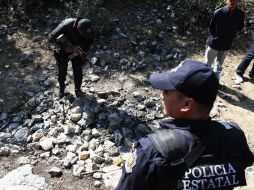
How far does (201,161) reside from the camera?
2.21m

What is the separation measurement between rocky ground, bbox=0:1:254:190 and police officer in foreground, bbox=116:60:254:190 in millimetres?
3227

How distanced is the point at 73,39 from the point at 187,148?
4.34m

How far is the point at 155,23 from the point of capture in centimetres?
924

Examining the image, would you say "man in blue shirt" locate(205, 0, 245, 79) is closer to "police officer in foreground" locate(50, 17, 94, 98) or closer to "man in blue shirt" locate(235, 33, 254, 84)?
"man in blue shirt" locate(235, 33, 254, 84)

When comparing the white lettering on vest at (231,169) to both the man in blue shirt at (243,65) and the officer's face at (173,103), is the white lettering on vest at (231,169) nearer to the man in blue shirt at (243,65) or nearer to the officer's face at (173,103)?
the officer's face at (173,103)

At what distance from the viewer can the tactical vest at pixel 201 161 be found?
2.12 m

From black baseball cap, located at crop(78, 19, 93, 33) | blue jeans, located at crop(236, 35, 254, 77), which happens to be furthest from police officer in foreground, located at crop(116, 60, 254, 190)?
blue jeans, located at crop(236, 35, 254, 77)

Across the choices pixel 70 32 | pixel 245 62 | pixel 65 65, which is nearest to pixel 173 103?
pixel 70 32

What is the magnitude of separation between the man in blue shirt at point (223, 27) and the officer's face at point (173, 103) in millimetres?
4678

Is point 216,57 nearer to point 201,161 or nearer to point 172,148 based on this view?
point 201,161

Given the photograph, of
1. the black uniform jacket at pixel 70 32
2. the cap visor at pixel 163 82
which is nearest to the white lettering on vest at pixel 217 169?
the cap visor at pixel 163 82

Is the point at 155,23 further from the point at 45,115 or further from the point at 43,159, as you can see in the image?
the point at 43,159

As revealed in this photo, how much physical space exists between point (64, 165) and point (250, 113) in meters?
3.55

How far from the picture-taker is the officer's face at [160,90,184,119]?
7.36ft
